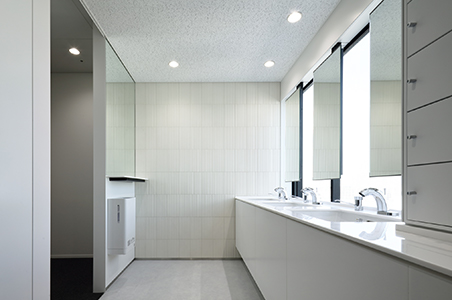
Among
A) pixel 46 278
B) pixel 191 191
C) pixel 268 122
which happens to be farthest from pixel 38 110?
pixel 268 122

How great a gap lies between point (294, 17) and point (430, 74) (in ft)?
5.94

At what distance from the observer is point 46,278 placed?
1825 millimetres

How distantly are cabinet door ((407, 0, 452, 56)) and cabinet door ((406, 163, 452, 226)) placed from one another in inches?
18.8

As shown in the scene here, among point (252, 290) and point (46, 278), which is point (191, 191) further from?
point (46, 278)

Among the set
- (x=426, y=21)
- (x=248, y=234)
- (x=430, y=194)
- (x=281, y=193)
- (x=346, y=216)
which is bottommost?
(x=248, y=234)

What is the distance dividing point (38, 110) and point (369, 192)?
1.85 m

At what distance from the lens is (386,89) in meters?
1.80

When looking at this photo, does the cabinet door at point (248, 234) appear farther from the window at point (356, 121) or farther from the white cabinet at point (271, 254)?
the window at point (356, 121)

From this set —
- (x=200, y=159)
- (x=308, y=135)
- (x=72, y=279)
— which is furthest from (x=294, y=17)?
(x=72, y=279)

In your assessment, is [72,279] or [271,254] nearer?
[271,254]

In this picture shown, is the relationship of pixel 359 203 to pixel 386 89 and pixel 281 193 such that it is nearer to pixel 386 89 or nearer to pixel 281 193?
pixel 386 89

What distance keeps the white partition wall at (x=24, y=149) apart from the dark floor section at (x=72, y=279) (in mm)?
1390

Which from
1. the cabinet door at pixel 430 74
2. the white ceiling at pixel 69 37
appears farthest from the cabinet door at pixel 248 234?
the white ceiling at pixel 69 37

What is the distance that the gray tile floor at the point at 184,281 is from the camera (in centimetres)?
308
